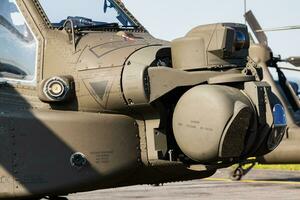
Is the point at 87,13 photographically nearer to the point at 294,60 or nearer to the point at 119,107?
the point at 119,107

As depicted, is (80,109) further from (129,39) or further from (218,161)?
(218,161)

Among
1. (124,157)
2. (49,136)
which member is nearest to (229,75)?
(124,157)

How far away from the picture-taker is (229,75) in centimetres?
621

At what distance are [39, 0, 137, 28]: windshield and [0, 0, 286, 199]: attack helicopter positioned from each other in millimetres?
282

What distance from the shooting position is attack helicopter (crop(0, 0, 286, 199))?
6.07m

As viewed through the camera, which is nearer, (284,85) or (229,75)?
(229,75)

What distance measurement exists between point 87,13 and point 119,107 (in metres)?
1.64

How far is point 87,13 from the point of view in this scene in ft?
24.8

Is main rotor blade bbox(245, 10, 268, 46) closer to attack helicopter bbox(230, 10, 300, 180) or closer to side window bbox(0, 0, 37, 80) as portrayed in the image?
attack helicopter bbox(230, 10, 300, 180)

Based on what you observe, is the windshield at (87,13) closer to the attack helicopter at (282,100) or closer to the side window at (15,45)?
the side window at (15,45)

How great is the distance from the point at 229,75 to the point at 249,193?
435 inches

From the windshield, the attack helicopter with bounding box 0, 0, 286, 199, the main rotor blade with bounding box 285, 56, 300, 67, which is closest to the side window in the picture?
the attack helicopter with bounding box 0, 0, 286, 199

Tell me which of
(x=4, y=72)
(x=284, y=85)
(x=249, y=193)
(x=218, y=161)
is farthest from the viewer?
(x=284, y=85)

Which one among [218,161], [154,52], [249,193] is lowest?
[249,193]
